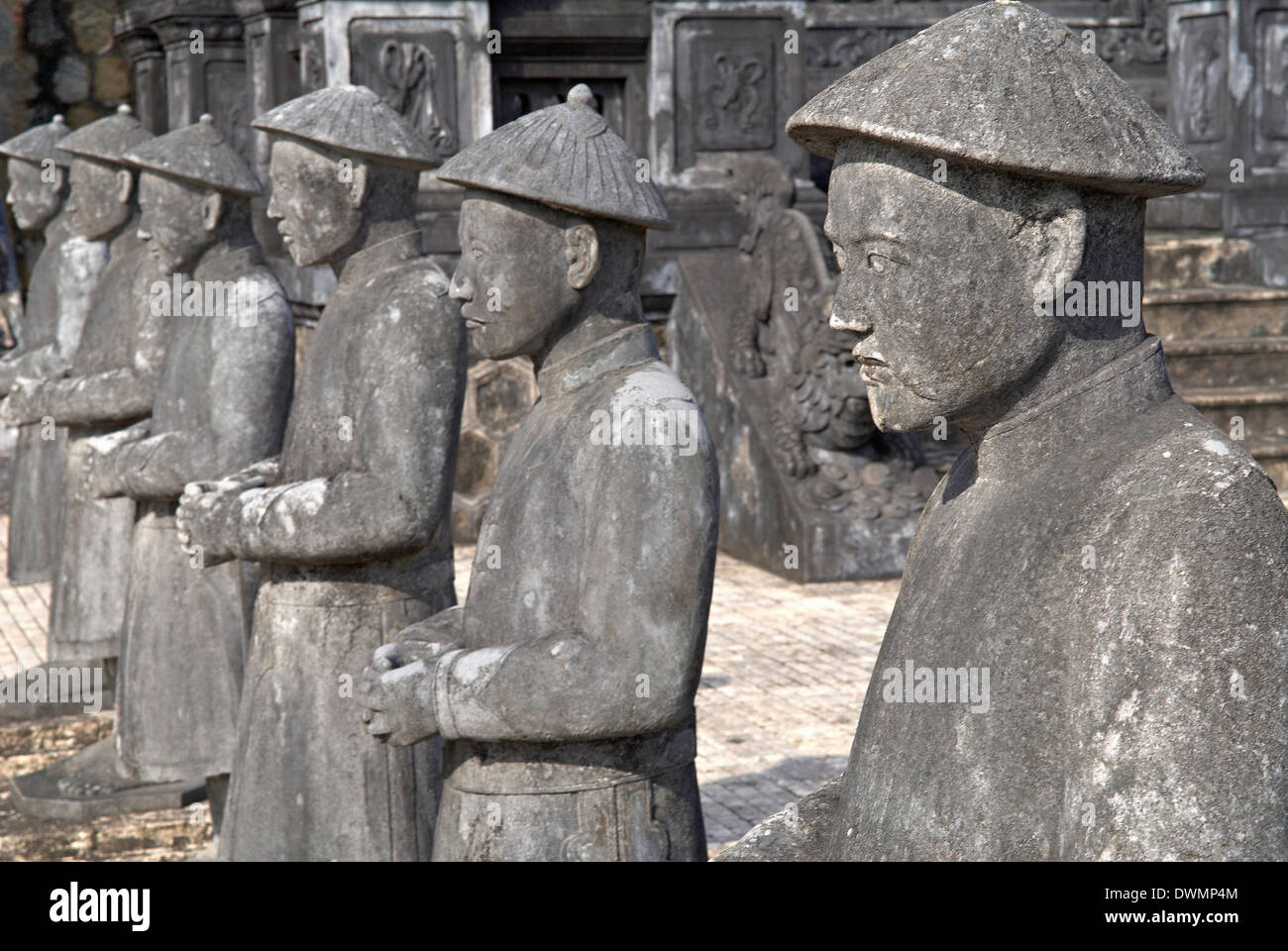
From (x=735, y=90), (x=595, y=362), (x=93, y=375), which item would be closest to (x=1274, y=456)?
(x=735, y=90)

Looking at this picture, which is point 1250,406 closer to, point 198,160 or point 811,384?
point 811,384

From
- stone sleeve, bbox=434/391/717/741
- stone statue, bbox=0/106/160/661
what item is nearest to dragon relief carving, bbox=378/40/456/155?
stone statue, bbox=0/106/160/661

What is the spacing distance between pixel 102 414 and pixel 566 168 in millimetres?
3461

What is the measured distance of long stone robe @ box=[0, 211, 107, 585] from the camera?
833cm

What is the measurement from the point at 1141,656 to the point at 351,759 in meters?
2.58

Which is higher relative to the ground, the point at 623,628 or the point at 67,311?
the point at 623,628

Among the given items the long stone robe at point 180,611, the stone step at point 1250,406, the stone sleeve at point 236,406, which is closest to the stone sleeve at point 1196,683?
the stone sleeve at point 236,406

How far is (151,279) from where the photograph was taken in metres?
6.10

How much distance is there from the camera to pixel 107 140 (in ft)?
22.3

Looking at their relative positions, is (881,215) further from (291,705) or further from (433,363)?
(291,705)

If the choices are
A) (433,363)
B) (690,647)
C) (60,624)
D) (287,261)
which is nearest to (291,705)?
(433,363)

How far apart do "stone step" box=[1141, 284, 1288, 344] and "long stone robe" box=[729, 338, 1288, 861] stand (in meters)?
9.57

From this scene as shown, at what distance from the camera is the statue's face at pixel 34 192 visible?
29.2 feet

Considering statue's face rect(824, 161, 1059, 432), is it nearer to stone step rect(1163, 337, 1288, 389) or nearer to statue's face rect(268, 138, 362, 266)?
statue's face rect(268, 138, 362, 266)
